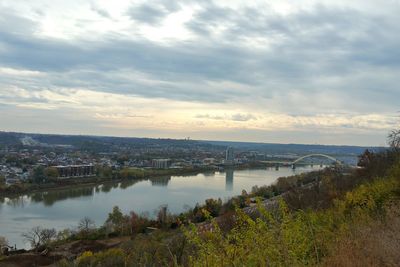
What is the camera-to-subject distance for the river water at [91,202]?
15.4m

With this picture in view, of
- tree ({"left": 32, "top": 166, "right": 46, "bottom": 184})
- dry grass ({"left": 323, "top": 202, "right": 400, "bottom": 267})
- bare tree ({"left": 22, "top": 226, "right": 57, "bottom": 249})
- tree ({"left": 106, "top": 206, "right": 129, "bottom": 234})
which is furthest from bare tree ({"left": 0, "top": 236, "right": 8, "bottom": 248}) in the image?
tree ({"left": 32, "top": 166, "right": 46, "bottom": 184})

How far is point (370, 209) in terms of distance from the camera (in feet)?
15.6

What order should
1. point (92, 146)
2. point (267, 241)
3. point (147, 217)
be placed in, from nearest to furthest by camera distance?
point (267, 241)
point (147, 217)
point (92, 146)

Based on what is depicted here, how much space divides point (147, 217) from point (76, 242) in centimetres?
292

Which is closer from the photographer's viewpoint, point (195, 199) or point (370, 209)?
point (370, 209)

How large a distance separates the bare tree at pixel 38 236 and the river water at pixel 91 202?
281 millimetres

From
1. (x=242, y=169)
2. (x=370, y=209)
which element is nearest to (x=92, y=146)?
(x=242, y=169)

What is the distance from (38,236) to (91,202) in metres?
7.34

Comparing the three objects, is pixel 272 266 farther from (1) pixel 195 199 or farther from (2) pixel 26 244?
(1) pixel 195 199

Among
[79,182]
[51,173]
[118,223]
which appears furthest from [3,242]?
[51,173]

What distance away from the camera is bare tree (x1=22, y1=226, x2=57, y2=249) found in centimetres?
1270

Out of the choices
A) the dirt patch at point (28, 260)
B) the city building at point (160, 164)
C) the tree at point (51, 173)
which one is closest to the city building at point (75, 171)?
the tree at point (51, 173)

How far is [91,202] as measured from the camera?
20297mm

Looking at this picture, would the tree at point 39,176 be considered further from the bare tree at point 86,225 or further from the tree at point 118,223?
the tree at point 118,223
